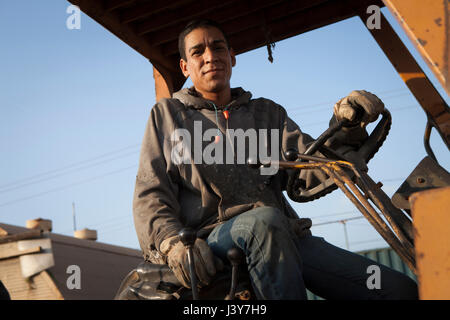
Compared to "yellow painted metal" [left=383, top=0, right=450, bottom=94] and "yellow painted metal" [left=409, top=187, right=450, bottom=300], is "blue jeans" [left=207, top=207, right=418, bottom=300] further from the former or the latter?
"yellow painted metal" [left=383, top=0, right=450, bottom=94]

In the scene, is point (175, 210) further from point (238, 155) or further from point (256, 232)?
point (256, 232)

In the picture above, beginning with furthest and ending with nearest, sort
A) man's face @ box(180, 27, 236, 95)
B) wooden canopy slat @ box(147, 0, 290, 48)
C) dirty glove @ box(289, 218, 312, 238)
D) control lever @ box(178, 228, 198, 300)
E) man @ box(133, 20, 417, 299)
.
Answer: wooden canopy slat @ box(147, 0, 290, 48), man's face @ box(180, 27, 236, 95), dirty glove @ box(289, 218, 312, 238), man @ box(133, 20, 417, 299), control lever @ box(178, 228, 198, 300)

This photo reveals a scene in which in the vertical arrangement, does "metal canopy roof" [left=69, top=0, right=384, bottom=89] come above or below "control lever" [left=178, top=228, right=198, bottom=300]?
above

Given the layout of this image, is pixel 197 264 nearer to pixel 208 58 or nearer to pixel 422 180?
pixel 422 180

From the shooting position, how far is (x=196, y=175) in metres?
2.60

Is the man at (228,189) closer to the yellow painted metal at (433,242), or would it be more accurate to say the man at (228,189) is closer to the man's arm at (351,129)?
the man's arm at (351,129)

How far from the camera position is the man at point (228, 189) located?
2.00m

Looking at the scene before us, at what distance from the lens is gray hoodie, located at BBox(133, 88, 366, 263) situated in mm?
2459

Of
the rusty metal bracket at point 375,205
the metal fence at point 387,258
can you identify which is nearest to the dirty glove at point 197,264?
the rusty metal bracket at point 375,205

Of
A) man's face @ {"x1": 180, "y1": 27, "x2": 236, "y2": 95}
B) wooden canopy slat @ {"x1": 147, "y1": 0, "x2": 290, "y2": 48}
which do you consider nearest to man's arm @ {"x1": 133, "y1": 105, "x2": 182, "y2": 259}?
man's face @ {"x1": 180, "y1": 27, "x2": 236, "y2": 95}

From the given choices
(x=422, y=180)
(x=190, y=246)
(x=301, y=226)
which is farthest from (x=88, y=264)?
(x=422, y=180)

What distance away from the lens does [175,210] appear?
99.3 inches

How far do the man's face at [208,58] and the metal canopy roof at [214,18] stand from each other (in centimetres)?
70

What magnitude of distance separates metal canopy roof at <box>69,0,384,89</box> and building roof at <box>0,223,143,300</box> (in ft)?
5.18
